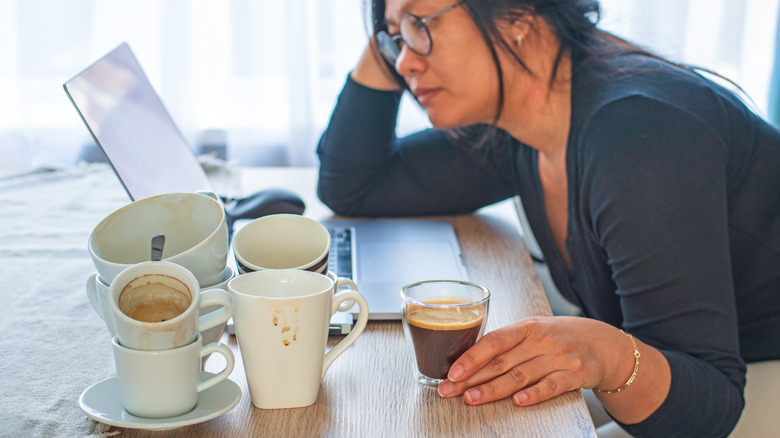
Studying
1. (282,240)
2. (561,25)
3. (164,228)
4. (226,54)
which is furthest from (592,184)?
(226,54)

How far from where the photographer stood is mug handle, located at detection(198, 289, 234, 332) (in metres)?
0.57

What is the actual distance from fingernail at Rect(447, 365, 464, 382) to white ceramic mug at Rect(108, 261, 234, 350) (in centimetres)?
21

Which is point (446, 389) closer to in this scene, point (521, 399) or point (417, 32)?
point (521, 399)

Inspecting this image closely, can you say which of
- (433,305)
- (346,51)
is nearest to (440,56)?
(433,305)

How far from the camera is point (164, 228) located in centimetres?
70

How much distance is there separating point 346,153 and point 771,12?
5.62 ft

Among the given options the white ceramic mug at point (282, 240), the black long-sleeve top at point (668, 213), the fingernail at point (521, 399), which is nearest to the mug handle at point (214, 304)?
the white ceramic mug at point (282, 240)

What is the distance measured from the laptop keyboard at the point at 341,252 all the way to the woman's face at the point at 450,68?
0.23m

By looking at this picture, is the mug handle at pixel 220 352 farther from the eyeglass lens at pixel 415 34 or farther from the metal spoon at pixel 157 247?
the eyeglass lens at pixel 415 34

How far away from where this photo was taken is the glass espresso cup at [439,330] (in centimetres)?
66

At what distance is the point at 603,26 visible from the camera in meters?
1.17

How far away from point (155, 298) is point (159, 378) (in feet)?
0.21

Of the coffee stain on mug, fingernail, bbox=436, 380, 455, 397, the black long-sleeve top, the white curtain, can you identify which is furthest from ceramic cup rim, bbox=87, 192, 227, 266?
the white curtain

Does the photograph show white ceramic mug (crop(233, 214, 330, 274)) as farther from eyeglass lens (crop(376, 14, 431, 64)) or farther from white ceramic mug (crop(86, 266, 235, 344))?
eyeglass lens (crop(376, 14, 431, 64))
